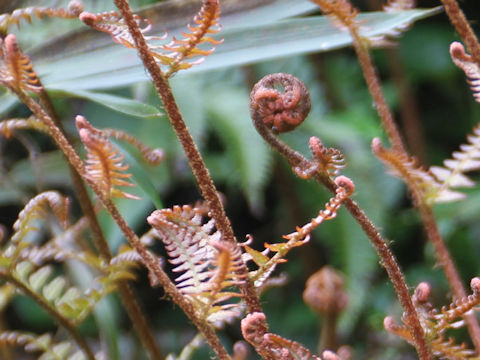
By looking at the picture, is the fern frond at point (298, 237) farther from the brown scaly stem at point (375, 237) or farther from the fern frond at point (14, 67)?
the fern frond at point (14, 67)

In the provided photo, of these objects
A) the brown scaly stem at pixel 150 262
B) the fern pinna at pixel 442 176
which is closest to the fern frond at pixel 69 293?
the brown scaly stem at pixel 150 262

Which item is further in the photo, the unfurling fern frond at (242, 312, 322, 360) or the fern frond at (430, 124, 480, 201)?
the fern frond at (430, 124, 480, 201)

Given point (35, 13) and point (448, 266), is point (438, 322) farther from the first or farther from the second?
point (35, 13)

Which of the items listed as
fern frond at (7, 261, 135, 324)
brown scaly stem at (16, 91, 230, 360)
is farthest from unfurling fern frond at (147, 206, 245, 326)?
fern frond at (7, 261, 135, 324)

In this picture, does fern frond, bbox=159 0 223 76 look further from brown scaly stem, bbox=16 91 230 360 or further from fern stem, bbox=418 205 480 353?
fern stem, bbox=418 205 480 353

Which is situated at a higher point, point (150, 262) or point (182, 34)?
point (182, 34)

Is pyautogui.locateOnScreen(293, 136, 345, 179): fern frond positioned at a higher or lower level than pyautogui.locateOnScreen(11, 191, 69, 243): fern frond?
higher

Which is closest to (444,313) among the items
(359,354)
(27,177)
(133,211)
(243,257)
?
(243,257)

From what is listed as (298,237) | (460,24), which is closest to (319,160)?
(298,237)
